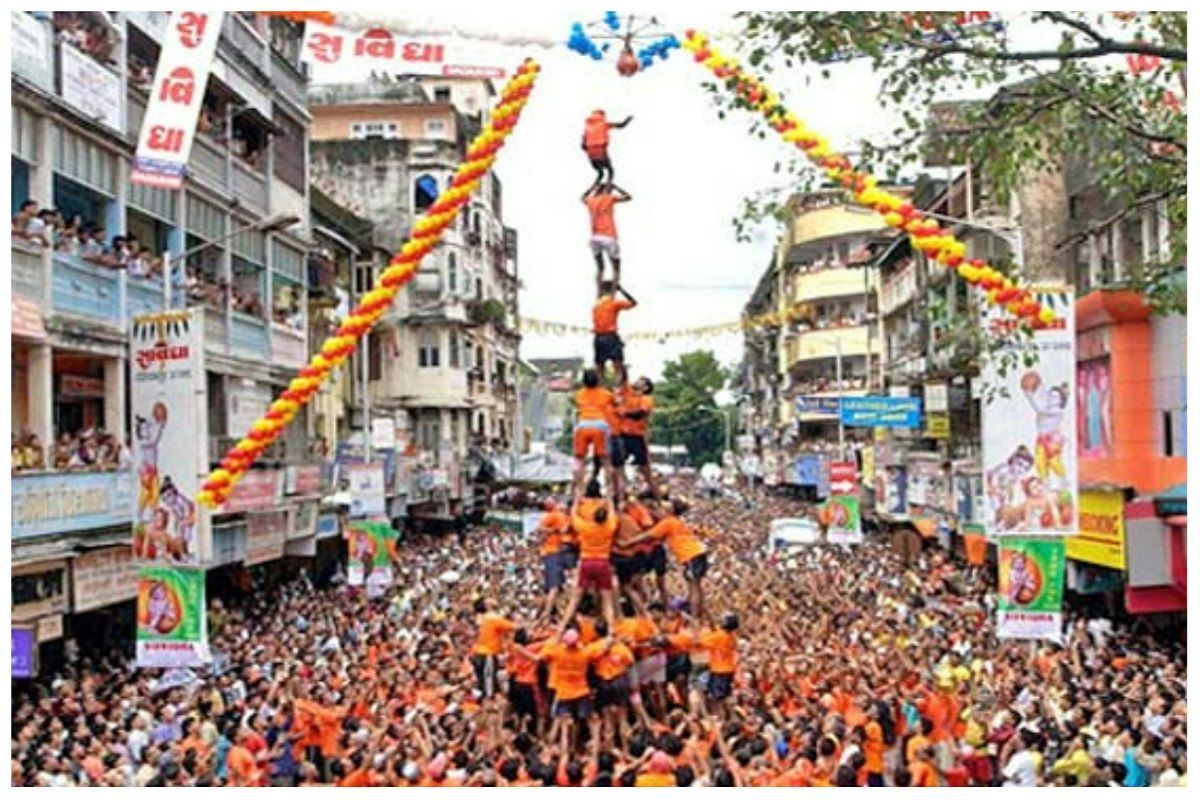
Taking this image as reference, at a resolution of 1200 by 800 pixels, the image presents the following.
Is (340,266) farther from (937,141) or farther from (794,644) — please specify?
(937,141)

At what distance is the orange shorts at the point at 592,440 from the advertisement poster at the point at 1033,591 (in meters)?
4.50

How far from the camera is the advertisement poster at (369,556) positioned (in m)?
26.9

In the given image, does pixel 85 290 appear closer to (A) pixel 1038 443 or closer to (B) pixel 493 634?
(B) pixel 493 634

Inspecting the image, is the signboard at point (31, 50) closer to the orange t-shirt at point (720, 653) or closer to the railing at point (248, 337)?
the railing at point (248, 337)

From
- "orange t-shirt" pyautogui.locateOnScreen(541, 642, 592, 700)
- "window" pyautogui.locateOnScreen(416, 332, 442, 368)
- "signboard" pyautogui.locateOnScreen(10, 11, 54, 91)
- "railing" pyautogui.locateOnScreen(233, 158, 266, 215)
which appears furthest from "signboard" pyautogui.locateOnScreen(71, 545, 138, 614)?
"window" pyautogui.locateOnScreen(416, 332, 442, 368)

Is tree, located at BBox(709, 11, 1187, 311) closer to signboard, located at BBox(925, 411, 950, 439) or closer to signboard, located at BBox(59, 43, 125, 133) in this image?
signboard, located at BBox(59, 43, 125, 133)

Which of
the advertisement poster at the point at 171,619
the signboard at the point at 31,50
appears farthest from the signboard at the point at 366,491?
the advertisement poster at the point at 171,619

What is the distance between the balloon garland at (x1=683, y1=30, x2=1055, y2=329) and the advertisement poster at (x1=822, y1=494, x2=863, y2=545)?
19.4m

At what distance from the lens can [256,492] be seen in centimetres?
2488

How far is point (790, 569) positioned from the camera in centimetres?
3095

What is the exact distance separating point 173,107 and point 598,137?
6189mm

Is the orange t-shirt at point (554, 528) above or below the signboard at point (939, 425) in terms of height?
below

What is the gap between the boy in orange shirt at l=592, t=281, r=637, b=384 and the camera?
18.0m
